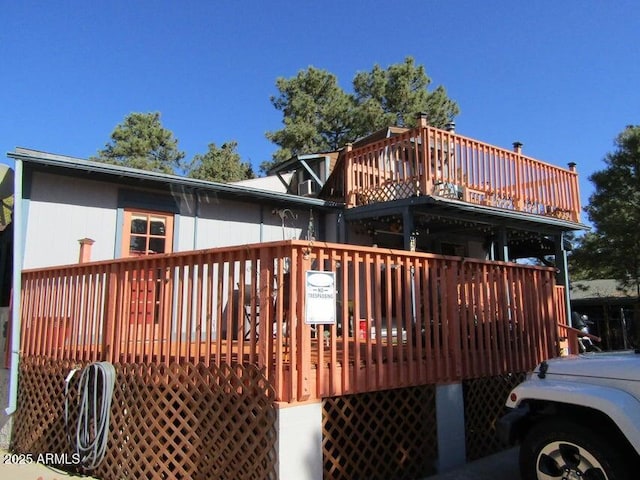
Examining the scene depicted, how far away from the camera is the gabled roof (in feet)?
22.8

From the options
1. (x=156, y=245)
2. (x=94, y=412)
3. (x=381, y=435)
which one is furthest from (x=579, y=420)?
(x=156, y=245)

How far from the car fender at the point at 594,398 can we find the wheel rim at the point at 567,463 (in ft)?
0.97

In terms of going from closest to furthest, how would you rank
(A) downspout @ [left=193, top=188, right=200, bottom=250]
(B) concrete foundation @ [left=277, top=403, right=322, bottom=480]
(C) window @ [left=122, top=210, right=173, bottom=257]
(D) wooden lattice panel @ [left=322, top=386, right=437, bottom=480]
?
(B) concrete foundation @ [left=277, top=403, right=322, bottom=480], (D) wooden lattice panel @ [left=322, top=386, right=437, bottom=480], (C) window @ [left=122, top=210, right=173, bottom=257], (A) downspout @ [left=193, top=188, right=200, bottom=250]

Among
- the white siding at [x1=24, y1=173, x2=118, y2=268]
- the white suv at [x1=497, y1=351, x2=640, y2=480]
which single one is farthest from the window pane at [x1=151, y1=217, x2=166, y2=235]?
the white suv at [x1=497, y1=351, x2=640, y2=480]

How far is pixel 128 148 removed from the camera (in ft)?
101

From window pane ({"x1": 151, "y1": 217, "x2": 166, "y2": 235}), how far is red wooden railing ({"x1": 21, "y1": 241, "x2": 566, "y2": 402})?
2203mm

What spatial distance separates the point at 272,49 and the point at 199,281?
53.5 ft

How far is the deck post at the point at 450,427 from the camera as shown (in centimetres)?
507

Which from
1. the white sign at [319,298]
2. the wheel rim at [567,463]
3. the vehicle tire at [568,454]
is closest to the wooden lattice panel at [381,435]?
the white sign at [319,298]

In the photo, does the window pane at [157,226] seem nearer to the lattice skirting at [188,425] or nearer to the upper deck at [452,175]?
the lattice skirting at [188,425]

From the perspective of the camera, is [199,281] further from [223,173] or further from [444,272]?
[223,173]

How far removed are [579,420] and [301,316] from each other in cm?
219

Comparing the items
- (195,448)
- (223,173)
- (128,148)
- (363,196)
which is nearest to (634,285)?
(363,196)

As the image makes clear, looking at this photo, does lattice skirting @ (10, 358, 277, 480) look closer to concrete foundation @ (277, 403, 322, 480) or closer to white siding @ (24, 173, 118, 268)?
concrete foundation @ (277, 403, 322, 480)
